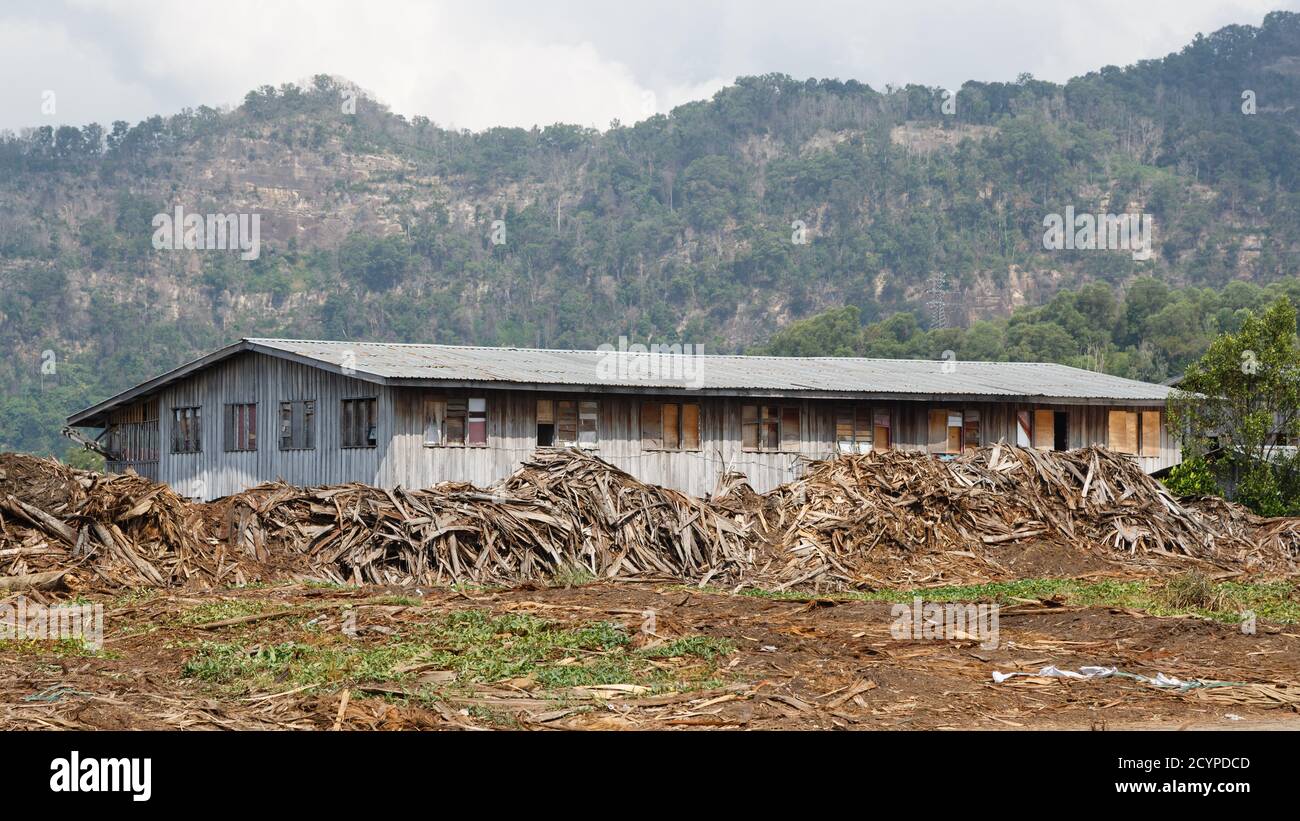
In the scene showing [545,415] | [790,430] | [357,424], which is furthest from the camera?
[790,430]

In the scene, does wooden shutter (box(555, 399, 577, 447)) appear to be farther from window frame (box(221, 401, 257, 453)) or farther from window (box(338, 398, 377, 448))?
window frame (box(221, 401, 257, 453))

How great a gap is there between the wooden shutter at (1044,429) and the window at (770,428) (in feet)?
A: 28.2

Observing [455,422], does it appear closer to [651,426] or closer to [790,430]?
[651,426]

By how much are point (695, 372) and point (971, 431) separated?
9208 millimetres

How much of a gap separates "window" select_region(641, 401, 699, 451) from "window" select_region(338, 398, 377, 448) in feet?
23.7

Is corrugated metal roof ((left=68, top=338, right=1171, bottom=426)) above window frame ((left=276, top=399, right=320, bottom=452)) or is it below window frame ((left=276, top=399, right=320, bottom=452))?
above

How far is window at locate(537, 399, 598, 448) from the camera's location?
1499 inches

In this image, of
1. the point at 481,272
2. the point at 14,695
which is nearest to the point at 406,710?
the point at 14,695

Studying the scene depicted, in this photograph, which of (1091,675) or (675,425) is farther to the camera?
(675,425)

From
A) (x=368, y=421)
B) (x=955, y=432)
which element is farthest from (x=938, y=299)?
(x=368, y=421)

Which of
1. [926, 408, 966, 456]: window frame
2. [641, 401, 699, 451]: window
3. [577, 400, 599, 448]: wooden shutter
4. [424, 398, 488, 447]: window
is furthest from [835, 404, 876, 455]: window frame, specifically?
[424, 398, 488, 447]: window

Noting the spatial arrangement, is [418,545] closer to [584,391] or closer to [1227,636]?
[584,391]

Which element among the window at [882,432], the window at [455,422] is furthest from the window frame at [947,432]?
the window at [455,422]

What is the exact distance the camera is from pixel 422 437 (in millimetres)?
36156
